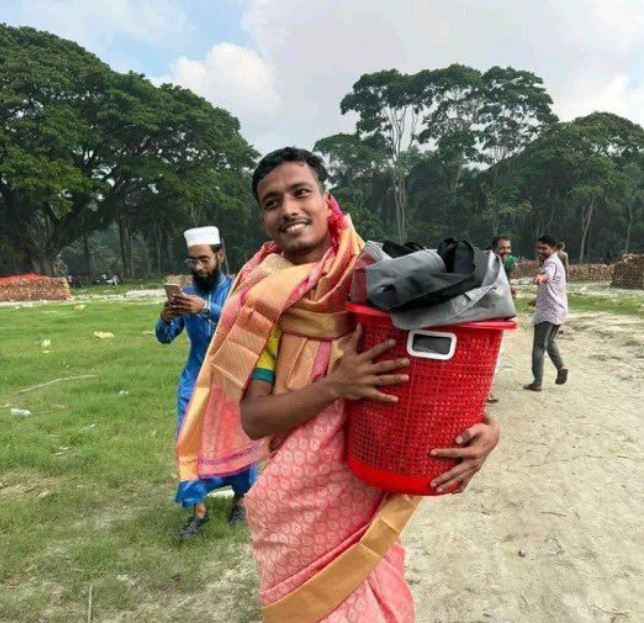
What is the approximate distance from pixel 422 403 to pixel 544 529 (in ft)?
8.91

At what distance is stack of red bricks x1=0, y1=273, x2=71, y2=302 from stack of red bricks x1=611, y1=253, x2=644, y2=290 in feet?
73.9

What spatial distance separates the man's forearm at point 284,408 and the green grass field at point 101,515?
5.75ft

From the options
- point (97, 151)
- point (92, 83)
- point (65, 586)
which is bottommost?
point (65, 586)

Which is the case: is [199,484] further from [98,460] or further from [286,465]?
[286,465]

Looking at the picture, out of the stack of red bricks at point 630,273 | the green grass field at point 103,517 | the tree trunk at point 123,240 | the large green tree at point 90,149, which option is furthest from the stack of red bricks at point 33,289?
the stack of red bricks at point 630,273

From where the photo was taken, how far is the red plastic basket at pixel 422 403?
117 centimetres

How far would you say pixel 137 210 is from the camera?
120ft

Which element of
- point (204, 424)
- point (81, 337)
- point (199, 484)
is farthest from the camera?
point (81, 337)

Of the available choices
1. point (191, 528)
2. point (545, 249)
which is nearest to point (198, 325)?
point (191, 528)

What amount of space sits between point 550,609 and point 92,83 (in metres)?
34.0

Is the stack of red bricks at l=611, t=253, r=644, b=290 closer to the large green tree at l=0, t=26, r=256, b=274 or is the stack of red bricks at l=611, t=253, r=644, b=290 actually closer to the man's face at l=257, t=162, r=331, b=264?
the man's face at l=257, t=162, r=331, b=264

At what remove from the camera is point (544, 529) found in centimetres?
339

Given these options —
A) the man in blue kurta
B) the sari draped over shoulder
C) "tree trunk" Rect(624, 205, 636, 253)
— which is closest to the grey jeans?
the man in blue kurta

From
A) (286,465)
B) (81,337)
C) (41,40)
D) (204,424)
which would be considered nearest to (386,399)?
(286,465)
